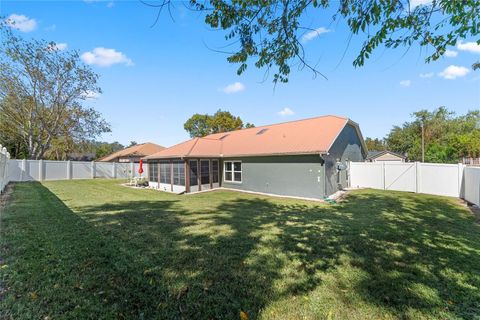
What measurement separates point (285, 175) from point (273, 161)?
1.10 m

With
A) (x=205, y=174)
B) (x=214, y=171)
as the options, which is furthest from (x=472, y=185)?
(x=205, y=174)

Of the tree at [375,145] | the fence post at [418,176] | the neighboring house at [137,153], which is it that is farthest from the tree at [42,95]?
the tree at [375,145]

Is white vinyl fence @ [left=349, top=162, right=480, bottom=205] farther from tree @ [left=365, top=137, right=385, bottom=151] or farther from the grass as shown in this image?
tree @ [left=365, top=137, right=385, bottom=151]

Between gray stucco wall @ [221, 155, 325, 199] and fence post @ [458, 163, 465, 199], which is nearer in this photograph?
fence post @ [458, 163, 465, 199]

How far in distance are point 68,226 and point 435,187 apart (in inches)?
626

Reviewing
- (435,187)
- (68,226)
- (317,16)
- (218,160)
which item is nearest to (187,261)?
(68,226)

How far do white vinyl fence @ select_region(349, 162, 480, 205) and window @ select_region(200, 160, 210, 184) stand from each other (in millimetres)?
9563

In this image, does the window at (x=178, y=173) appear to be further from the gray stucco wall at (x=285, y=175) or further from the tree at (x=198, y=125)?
the tree at (x=198, y=125)

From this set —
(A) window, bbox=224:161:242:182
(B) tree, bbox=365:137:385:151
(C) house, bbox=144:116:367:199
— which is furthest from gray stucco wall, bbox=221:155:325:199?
(B) tree, bbox=365:137:385:151

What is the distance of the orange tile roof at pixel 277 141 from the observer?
1194cm

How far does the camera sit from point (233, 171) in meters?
15.1

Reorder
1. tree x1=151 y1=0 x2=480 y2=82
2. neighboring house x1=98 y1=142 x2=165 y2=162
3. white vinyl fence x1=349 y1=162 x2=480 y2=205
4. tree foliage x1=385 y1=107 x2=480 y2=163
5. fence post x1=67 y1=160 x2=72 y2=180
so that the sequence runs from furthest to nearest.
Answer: tree foliage x1=385 y1=107 x2=480 y2=163 → neighboring house x1=98 y1=142 x2=165 y2=162 → fence post x1=67 y1=160 x2=72 y2=180 → white vinyl fence x1=349 y1=162 x2=480 y2=205 → tree x1=151 y1=0 x2=480 y2=82

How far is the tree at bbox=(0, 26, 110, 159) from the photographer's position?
19125mm

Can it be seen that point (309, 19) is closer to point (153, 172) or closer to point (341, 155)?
point (341, 155)
